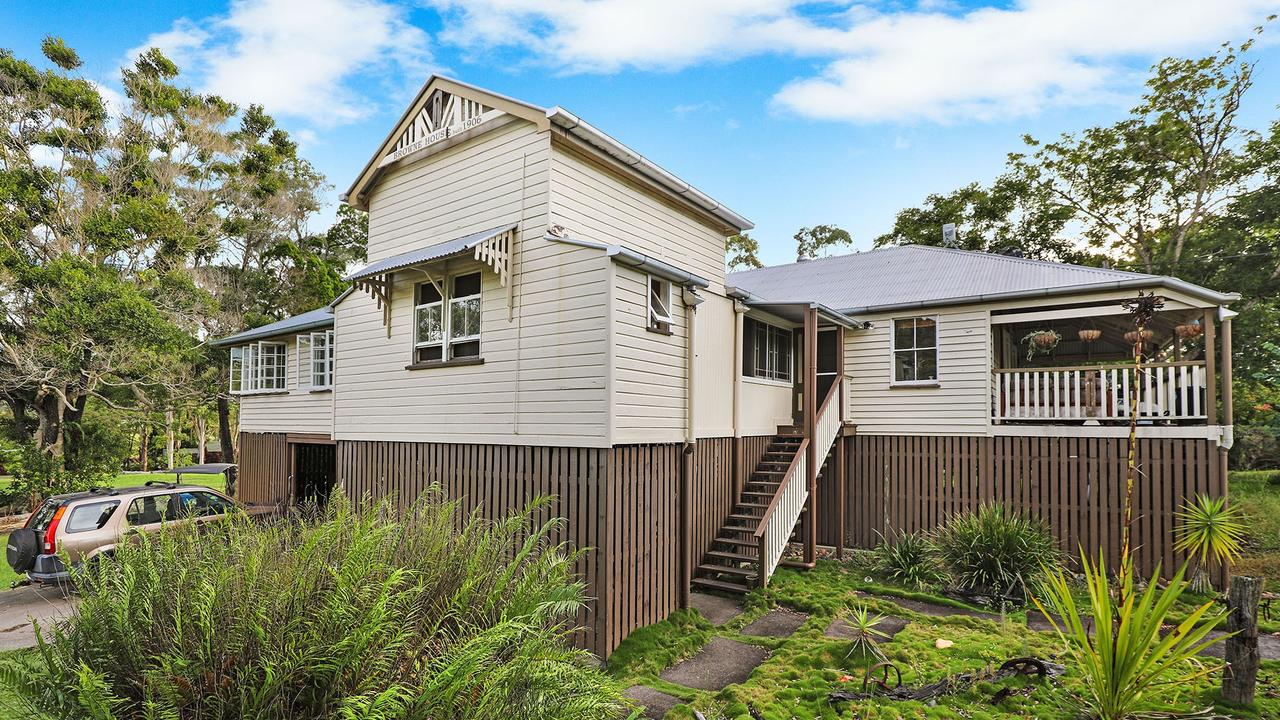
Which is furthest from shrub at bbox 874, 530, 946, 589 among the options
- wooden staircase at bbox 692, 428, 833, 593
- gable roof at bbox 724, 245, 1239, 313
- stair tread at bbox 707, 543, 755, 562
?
gable roof at bbox 724, 245, 1239, 313

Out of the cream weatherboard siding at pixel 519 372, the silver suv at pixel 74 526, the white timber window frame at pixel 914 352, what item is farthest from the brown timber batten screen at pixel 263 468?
the white timber window frame at pixel 914 352

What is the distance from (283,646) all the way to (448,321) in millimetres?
6694

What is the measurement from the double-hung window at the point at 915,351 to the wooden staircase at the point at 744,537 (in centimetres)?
262

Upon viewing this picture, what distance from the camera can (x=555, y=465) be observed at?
24.3ft

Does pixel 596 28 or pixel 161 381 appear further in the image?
pixel 161 381

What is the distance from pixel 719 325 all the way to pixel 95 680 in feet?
28.9

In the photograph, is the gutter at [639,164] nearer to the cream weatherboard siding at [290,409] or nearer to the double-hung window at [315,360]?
the double-hung window at [315,360]

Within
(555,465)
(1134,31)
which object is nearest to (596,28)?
(555,465)

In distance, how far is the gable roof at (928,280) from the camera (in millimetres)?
10336

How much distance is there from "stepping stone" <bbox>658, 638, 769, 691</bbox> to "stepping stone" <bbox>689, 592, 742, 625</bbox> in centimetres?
68

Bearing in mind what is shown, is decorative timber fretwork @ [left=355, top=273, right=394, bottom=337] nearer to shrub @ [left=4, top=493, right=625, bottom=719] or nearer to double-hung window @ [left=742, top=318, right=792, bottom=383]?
double-hung window @ [left=742, top=318, right=792, bottom=383]

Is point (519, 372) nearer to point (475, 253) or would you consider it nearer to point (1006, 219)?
point (475, 253)

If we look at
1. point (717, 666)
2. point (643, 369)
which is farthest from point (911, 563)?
point (643, 369)

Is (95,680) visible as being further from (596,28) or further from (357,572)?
(596,28)
